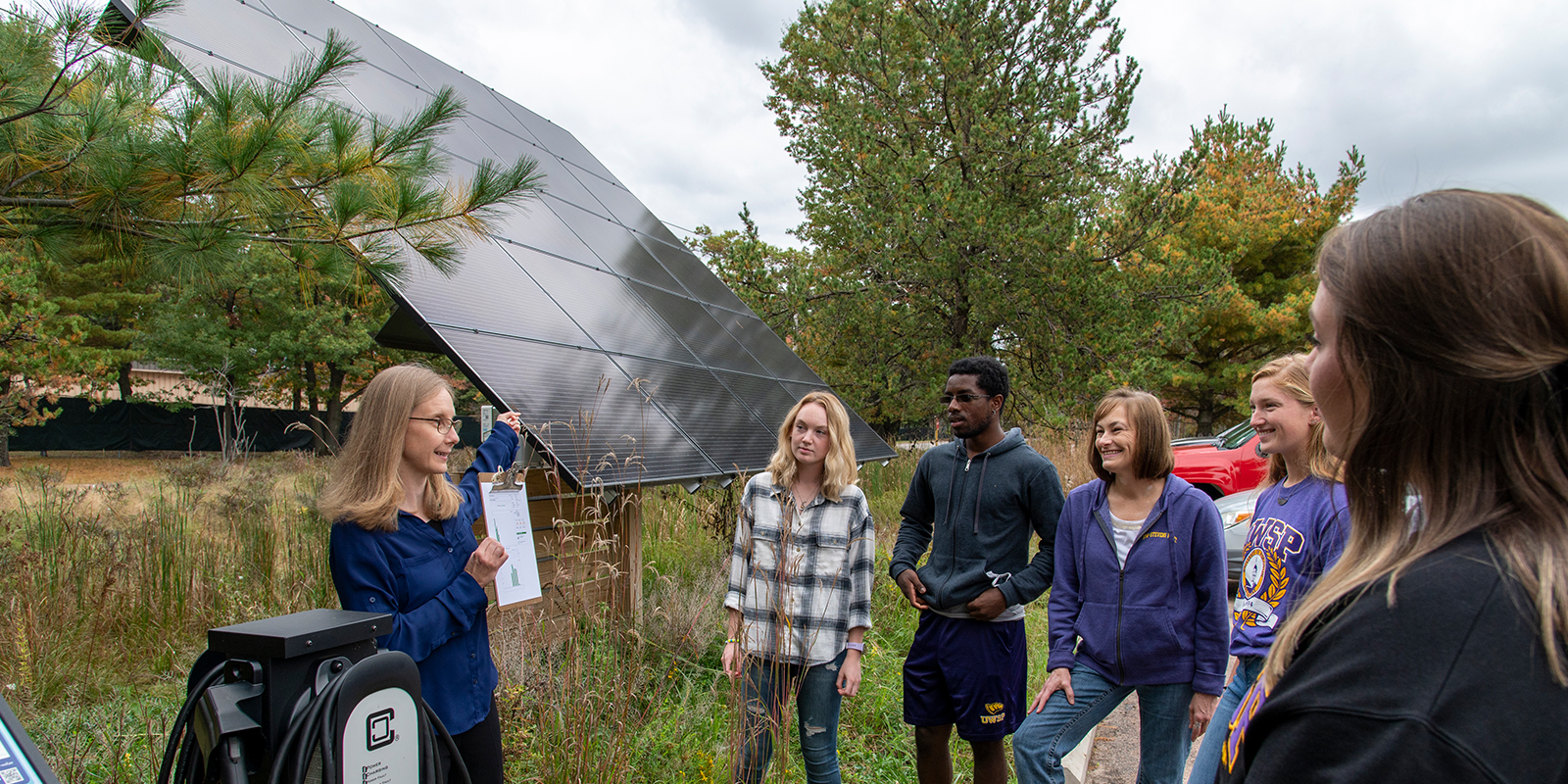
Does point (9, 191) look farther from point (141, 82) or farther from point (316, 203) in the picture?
point (316, 203)

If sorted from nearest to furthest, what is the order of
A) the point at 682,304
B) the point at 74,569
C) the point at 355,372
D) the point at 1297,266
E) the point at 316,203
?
the point at 316,203, the point at 74,569, the point at 682,304, the point at 1297,266, the point at 355,372

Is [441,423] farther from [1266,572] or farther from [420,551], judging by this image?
[1266,572]

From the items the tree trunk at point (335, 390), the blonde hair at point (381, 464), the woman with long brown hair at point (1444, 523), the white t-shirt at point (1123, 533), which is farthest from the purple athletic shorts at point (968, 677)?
the tree trunk at point (335, 390)

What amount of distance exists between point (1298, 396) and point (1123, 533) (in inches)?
31.2

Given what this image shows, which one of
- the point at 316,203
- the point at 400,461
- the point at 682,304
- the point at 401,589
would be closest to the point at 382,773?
the point at 401,589

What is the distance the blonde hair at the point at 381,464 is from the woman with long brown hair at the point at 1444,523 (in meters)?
2.22

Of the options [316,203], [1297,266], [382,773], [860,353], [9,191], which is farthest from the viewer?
[1297,266]

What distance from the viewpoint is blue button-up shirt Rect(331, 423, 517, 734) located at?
226 cm

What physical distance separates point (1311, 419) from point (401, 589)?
3.11 metres

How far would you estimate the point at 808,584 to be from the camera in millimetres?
→ 3178

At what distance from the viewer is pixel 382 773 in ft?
4.88

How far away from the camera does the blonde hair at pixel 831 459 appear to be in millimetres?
3303

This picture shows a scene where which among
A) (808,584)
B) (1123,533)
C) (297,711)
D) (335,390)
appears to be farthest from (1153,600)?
(335,390)

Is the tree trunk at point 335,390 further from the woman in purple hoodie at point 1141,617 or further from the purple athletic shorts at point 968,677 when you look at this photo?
the woman in purple hoodie at point 1141,617
